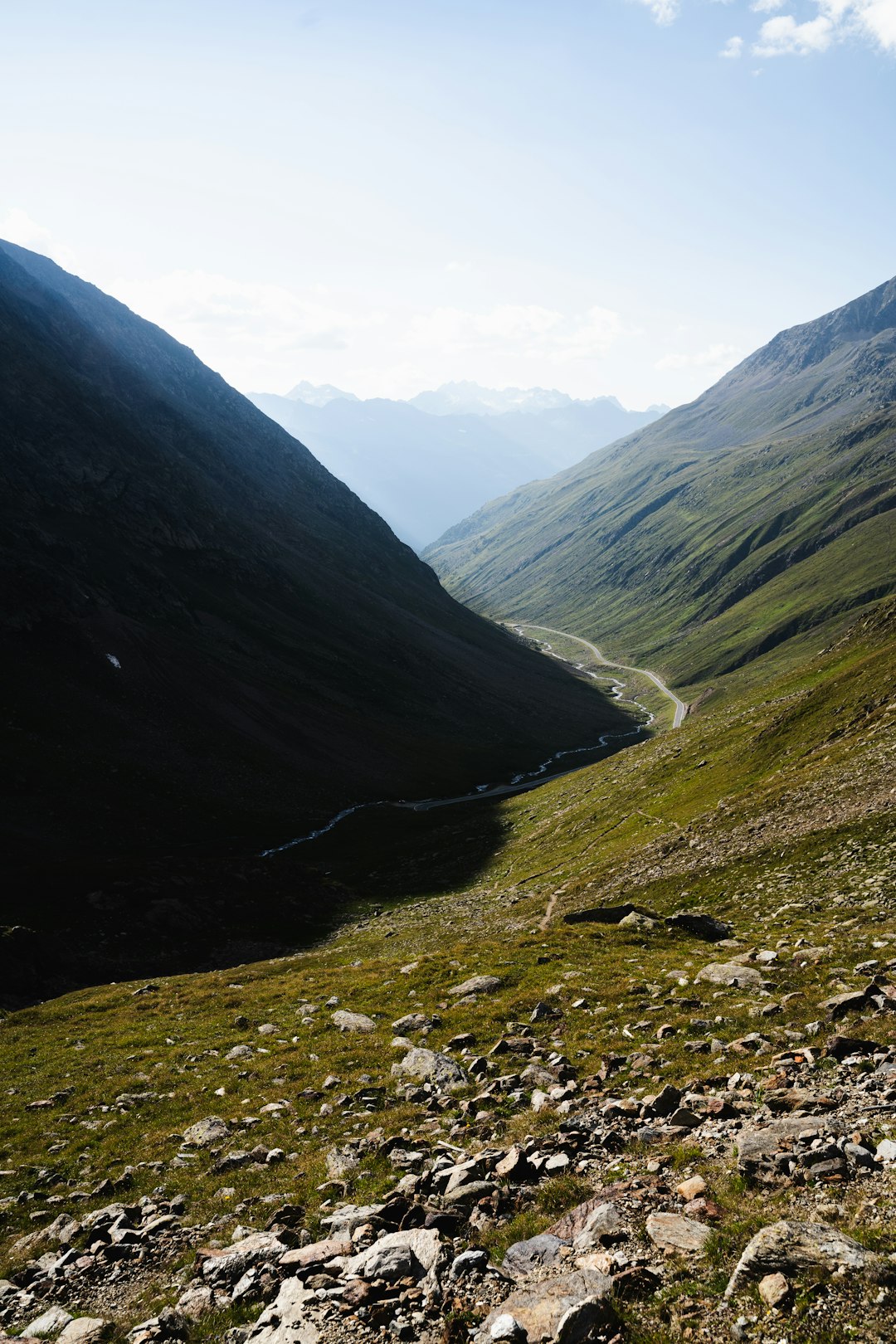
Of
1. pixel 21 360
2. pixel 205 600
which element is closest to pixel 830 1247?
pixel 205 600

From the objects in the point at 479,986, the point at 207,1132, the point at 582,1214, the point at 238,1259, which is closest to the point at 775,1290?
the point at 582,1214

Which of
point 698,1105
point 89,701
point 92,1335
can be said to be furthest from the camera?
point 89,701

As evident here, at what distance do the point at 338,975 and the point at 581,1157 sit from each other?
26.3 metres

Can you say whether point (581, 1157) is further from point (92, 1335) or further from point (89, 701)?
point (89, 701)

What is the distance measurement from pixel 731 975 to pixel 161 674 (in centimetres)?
12157

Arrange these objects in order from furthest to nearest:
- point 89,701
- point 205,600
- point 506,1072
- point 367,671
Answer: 1. point 367,671
2. point 205,600
3. point 89,701
4. point 506,1072

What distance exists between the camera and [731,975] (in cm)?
2264

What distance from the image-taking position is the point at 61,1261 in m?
13.7

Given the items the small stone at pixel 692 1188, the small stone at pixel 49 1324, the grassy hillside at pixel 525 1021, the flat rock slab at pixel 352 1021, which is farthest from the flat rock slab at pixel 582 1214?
the flat rock slab at pixel 352 1021

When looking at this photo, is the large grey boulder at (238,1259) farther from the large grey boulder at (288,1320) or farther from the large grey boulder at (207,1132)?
the large grey boulder at (207,1132)

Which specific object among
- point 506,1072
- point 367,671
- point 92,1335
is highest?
point 367,671

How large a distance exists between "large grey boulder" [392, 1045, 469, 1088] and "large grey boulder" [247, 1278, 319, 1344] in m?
8.19

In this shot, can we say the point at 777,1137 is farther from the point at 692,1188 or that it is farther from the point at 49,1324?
the point at 49,1324

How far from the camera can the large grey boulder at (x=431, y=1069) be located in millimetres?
18938
